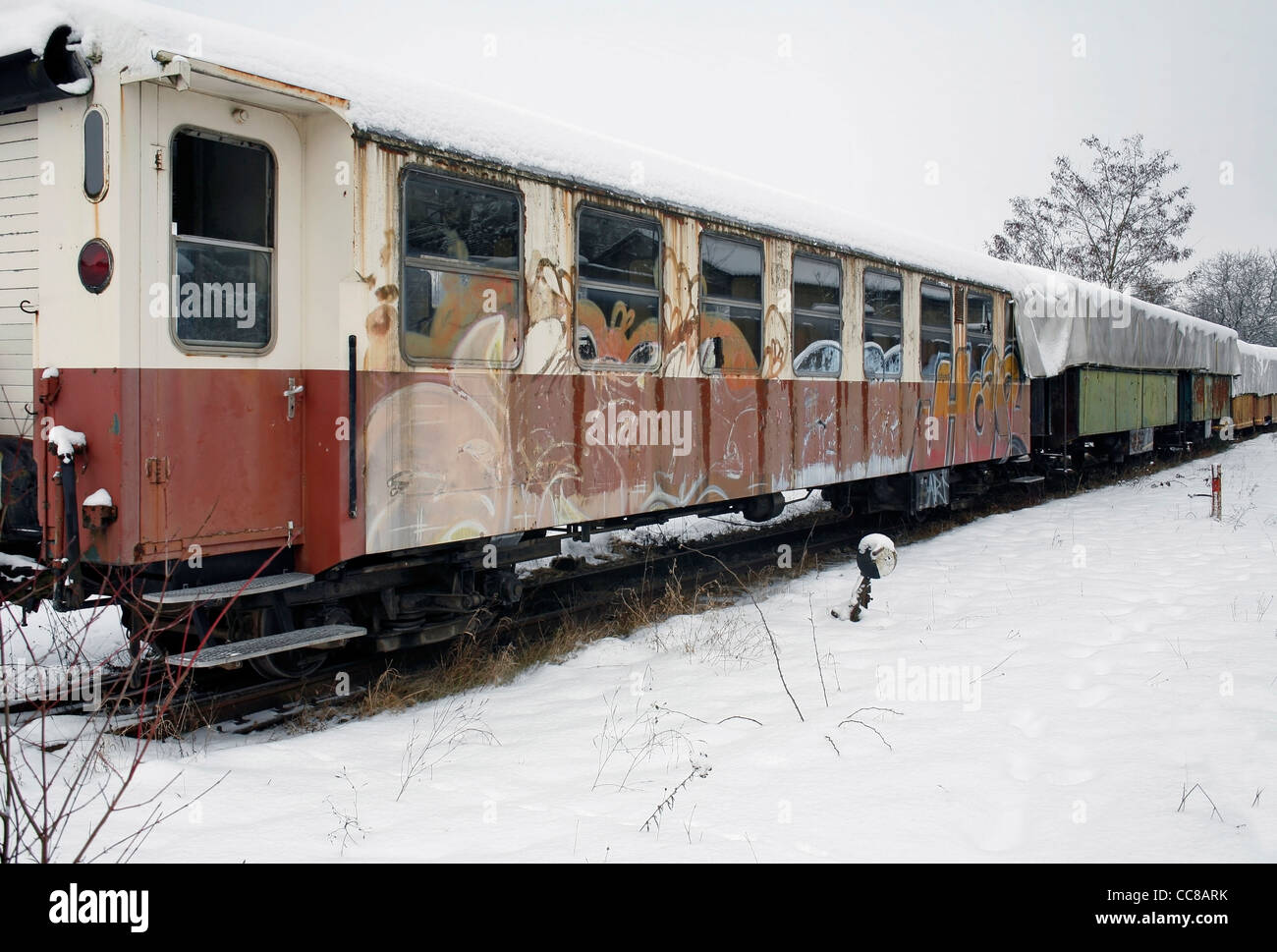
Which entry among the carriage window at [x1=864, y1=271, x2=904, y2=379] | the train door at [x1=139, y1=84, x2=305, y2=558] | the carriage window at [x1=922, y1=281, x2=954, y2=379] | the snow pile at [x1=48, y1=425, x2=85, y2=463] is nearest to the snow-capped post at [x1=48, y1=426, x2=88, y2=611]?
the snow pile at [x1=48, y1=425, x2=85, y2=463]

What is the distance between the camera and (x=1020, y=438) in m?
13.7

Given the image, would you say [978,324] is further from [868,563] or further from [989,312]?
[868,563]

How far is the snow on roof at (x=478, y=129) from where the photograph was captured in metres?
4.29

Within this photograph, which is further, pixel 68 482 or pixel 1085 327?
pixel 1085 327

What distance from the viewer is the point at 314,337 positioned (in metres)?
4.96

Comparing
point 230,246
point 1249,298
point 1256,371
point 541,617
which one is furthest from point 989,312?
point 1249,298

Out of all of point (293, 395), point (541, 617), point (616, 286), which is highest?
point (616, 286)

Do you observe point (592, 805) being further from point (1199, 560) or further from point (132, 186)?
point (1199, 560)

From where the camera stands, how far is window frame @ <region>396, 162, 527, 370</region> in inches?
199

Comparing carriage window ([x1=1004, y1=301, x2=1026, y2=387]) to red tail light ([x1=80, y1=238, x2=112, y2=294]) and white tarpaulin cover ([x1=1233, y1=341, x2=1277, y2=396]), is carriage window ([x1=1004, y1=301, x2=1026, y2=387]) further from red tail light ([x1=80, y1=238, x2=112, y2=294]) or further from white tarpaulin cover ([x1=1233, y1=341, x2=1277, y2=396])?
white tarpaulin cover ([x1=1233, y1=341, x2=1277, y2=396])

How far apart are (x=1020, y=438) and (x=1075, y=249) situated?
29.1m

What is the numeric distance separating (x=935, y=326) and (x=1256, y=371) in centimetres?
2886
